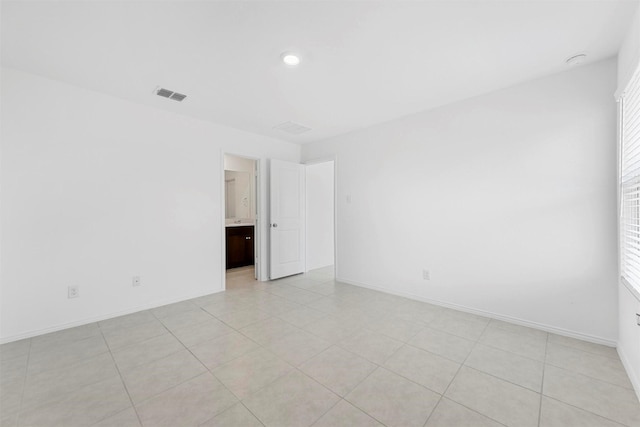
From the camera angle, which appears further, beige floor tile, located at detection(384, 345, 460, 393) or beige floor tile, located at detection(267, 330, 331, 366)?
beige floor tile, located at detection(267, 330, 331, 366)

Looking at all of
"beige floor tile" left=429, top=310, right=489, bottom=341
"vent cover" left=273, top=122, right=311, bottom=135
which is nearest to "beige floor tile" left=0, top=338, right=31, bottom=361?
"vent cover" left=273, top=122, right=311, bottom=135

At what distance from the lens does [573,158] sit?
245 cm

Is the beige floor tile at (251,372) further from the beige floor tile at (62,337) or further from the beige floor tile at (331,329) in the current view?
the beige floor tile at (62,337)

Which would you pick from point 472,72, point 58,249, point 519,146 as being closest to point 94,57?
point 58,249

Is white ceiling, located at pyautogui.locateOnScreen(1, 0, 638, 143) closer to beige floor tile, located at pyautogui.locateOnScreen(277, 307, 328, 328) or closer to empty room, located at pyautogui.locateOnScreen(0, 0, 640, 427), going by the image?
empty room, located at pyautogui.locateOnScreen(0, 0, 640, 427)

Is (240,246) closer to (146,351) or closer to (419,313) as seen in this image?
(146,351)

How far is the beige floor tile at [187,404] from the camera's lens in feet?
4.95

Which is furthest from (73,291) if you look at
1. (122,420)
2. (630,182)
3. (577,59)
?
(577,59)

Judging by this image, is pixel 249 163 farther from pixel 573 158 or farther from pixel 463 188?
pixel 573 158

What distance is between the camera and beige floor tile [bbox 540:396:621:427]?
1.47 m

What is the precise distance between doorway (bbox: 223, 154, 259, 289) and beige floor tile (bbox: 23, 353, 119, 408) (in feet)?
8.43

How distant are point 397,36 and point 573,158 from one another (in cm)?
202

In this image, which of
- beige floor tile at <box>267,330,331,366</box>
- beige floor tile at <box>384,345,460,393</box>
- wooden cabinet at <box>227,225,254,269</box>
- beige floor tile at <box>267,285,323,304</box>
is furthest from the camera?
wooden cabinet at <box>227,225,254,269</box>

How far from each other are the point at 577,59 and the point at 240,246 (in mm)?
5583
